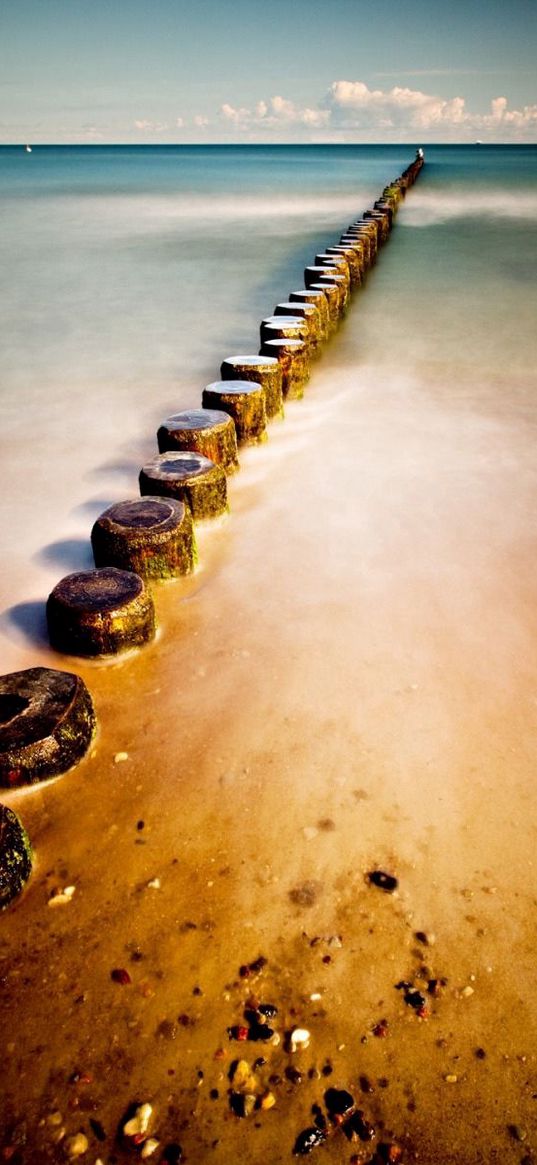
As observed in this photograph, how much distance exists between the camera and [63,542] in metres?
4.60

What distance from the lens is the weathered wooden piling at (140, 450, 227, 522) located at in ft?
13.1

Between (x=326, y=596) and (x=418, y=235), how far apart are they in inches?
762

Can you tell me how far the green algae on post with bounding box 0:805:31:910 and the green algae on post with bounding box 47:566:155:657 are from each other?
42.5 inches

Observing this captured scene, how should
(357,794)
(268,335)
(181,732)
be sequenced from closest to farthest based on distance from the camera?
1. (357,794)
2. (181,732)
3. (268,335)

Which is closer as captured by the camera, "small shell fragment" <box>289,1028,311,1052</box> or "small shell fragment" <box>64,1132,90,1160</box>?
"small shell fragment" <box>64,1132,90,1160</box>

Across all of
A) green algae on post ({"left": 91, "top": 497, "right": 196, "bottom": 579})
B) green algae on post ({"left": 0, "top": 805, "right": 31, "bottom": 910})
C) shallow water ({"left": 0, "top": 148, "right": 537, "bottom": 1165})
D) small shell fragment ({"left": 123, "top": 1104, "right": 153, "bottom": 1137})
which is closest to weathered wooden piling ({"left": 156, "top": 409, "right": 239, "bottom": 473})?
shallow water ({"left": 0, "top": 148, "right": 537, "bottom": 1165})

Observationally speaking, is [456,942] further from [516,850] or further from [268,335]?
[268,335]

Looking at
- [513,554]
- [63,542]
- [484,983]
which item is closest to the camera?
[484,983]

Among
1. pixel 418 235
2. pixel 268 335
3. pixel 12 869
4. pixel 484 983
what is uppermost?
pixel 418 235

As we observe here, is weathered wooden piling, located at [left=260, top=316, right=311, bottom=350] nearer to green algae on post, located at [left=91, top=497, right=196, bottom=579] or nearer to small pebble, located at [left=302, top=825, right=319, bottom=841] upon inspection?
green algae on post, located at [left=91, top=497, right=196, bottom=579]

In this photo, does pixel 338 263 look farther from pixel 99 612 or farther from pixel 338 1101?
pixel 338 1101

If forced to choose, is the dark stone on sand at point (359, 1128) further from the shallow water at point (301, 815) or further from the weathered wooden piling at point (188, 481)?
the weathered wooden piling at point (188, 481)

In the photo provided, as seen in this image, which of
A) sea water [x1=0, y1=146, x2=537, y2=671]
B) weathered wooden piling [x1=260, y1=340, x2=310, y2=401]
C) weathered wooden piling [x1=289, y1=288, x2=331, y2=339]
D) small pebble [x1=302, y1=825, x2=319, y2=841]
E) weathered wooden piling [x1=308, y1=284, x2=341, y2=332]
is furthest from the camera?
weathered wooden piling [x1=308, y1=284, x2=341, y2=332]

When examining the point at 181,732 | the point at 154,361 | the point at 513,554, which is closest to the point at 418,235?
the point at 154,361
